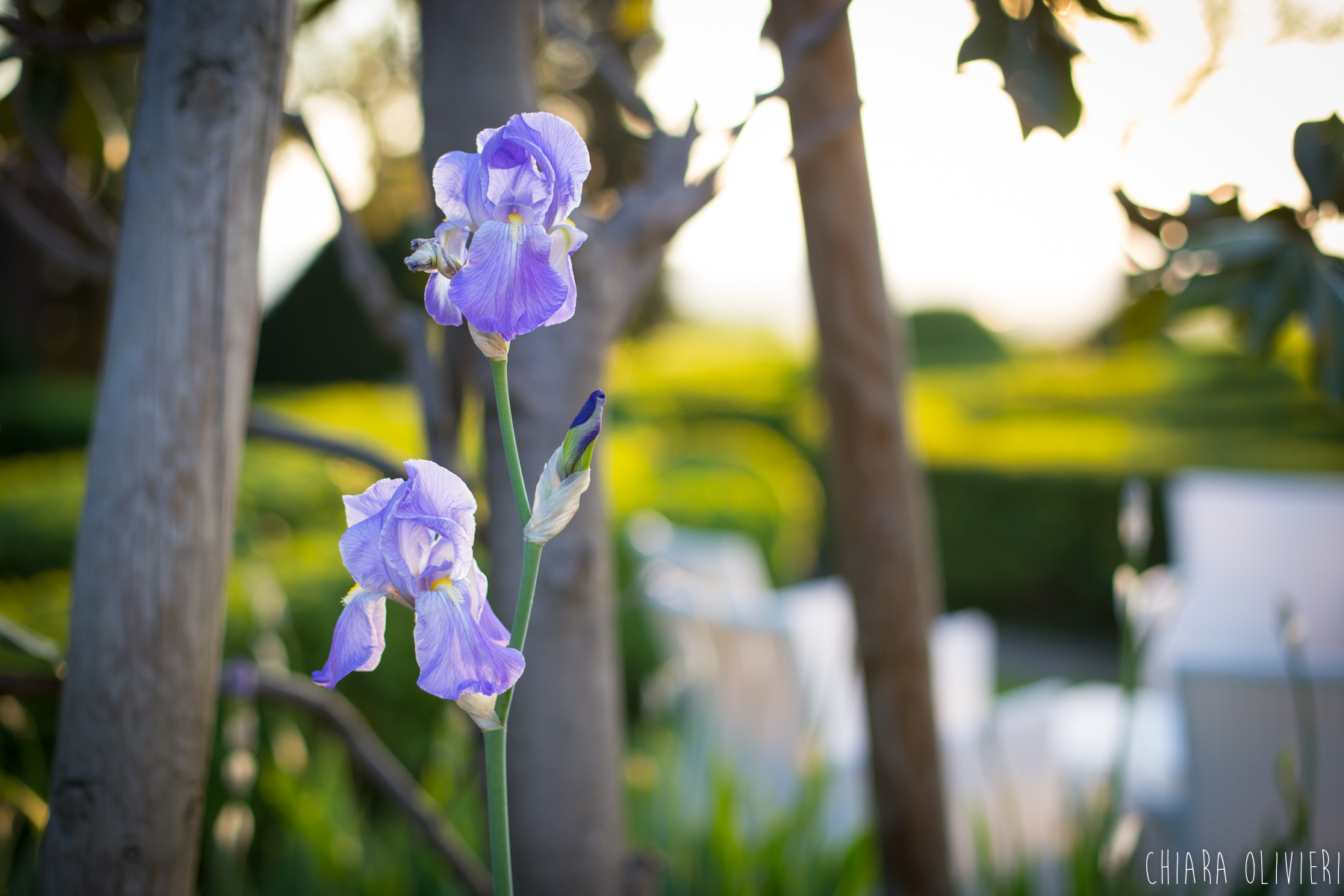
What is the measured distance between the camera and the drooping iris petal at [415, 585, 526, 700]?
1.20 feet

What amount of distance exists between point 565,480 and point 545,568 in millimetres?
490

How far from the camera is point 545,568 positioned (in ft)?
2.86

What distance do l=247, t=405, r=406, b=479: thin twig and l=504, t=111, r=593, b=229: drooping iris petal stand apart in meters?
0.67

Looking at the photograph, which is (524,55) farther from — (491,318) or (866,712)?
(866,712)

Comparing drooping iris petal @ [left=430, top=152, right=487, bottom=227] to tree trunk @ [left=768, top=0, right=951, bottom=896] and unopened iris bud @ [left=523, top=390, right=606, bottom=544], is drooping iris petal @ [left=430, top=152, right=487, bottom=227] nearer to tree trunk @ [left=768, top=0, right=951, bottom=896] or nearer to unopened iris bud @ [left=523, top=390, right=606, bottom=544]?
unopened iris bud @ [left=523, top=390, right=606, bottom=544]

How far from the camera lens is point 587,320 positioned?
90 centimetres

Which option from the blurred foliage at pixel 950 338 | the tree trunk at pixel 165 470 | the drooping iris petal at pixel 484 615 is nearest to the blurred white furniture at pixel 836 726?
the tree trunk at pixel 165 470

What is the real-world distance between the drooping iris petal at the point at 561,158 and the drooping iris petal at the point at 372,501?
0.16m

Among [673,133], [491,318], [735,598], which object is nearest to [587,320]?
[673,133]

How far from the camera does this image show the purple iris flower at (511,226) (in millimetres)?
387

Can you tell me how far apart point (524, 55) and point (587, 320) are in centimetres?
32

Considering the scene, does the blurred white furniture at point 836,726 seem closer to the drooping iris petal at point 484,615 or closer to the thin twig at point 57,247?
the thin twig at point 57,247

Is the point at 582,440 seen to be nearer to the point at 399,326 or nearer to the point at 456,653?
the point at 456,653

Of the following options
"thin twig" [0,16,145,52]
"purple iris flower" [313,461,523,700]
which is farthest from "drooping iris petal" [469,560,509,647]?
"thin twig" [0,16,145,52]
